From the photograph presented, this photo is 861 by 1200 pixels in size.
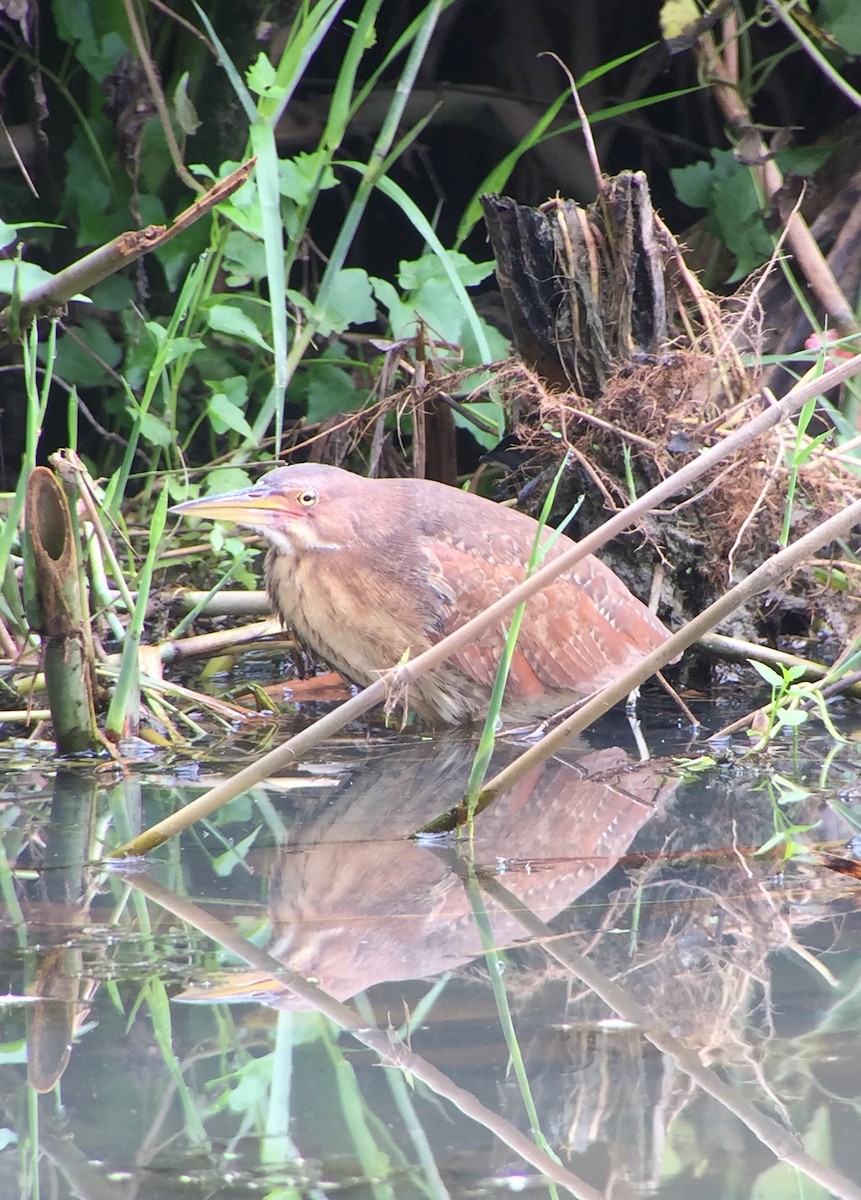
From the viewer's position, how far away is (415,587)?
3.73 m

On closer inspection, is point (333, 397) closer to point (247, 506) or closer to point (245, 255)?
point (245, 255)

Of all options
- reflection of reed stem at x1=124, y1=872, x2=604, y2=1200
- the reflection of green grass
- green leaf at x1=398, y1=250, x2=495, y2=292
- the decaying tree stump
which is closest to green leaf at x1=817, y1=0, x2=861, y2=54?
the decaying tree stump

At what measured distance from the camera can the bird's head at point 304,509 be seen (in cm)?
372

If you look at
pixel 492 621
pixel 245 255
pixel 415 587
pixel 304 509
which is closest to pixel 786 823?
pixel 492 621

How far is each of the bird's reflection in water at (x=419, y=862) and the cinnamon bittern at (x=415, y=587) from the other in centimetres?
49

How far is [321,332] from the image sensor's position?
4.23 m

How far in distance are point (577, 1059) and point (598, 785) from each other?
1.36 metres

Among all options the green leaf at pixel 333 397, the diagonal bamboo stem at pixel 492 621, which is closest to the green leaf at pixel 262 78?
the green leaf at pixel 333 397

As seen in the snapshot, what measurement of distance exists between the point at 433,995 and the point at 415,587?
80.5 inches

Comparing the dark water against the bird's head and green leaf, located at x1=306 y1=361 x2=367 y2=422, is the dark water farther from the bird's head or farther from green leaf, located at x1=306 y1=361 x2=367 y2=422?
green leaf, located at x1=306 y1=361 x2=367 y2=422

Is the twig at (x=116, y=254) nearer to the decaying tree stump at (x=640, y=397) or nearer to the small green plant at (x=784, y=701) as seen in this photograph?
the small green plant at (x=784, y=701)

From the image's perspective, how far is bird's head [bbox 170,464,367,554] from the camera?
372 centimetres

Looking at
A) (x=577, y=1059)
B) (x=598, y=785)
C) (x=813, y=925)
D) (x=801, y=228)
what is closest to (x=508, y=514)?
(x=598, y=785)

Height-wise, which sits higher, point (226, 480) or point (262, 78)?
point (262, 78)
